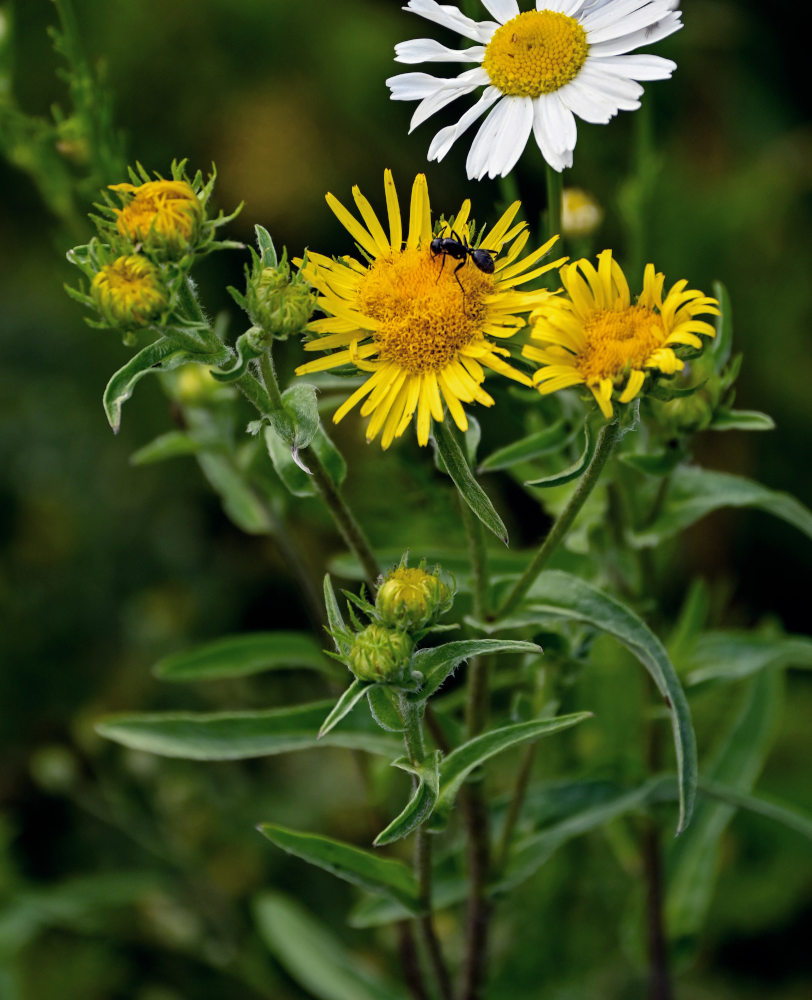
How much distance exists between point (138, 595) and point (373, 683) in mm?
1329

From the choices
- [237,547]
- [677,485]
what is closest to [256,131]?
[237,547]

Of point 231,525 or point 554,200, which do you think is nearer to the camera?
point 554,200

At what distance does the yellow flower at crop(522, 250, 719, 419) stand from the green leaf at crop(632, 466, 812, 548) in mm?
256

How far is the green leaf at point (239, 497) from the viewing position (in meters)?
1.18

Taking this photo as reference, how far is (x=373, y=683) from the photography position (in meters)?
0.74

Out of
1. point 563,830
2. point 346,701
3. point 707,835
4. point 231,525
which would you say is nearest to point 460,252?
point 346,701

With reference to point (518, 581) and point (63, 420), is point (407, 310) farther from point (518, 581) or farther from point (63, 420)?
point (63, 420)

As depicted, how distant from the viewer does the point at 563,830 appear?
103 cm

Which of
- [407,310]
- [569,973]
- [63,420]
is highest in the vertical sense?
[407,310]

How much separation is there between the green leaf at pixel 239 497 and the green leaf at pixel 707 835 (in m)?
0.64

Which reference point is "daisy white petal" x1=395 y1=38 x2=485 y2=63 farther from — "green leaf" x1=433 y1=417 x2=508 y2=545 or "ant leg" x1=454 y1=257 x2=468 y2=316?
"green leaf" x1=433 y1=417 x2=508 y2=545

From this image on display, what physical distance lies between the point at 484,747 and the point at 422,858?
0.14 metres

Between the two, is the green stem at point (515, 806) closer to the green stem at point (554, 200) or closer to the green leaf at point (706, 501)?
the green leaf at point (706, 501)

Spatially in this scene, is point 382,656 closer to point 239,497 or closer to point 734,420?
point 734,420
